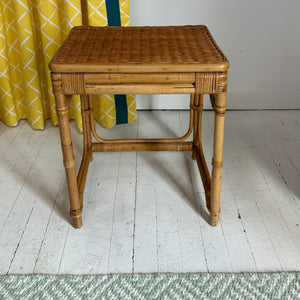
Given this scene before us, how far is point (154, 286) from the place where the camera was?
108cm

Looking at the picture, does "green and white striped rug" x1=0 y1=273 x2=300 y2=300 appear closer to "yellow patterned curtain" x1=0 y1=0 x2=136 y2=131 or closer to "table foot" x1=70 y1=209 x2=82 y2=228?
"table foot" x1=70 y1=209 x2=82 y2=228

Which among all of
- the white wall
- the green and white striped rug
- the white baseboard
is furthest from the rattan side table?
the white baseboard

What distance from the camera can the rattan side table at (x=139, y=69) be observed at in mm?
1039

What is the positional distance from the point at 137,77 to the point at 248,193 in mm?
640

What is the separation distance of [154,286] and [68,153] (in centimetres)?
43

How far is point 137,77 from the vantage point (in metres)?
1.05

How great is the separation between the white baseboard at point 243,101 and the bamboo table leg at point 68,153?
0.90 metres

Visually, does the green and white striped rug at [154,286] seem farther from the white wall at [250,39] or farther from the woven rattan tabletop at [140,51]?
the white wall at [250,39]

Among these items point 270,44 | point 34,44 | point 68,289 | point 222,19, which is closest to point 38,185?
point 68,289

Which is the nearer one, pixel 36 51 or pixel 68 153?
pixel 68 153

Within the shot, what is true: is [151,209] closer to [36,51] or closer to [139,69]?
[139,69]

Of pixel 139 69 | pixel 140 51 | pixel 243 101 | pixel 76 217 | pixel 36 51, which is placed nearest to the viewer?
pixel 139 69

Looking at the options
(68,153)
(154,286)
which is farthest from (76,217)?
(154,286)

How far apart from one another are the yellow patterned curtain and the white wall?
0.21 metres
